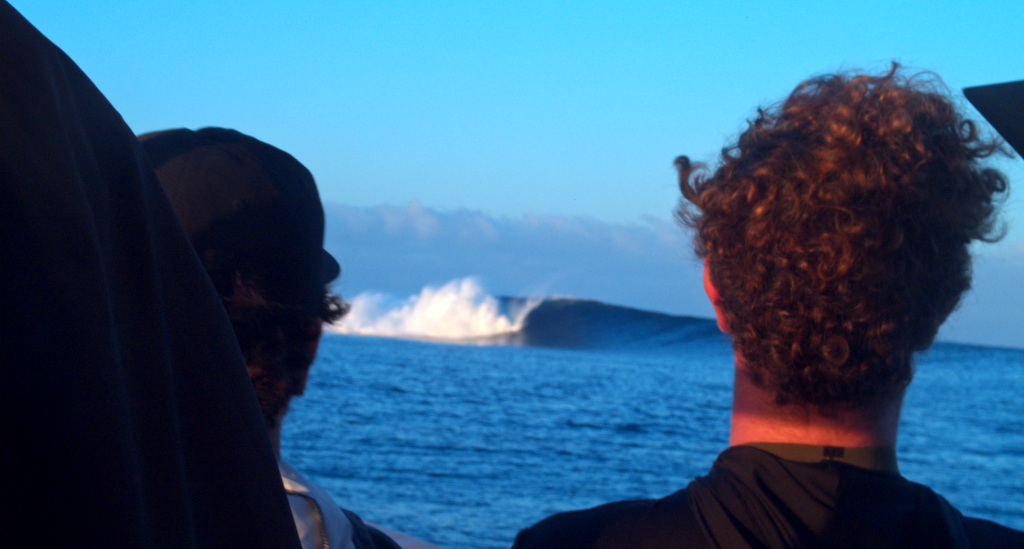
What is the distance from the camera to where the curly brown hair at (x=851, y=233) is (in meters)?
1.08

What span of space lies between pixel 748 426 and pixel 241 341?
82 cm

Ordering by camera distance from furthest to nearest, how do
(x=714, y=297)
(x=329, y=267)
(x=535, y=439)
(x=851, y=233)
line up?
(x=535, y=439) → (x=329, y=267) → (x=714, y=297) → (x=851, y=233)

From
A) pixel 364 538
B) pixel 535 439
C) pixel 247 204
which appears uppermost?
pixel 247 204

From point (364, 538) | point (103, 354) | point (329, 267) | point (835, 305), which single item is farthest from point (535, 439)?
point (103, 354)

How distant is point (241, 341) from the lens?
116 centimetres

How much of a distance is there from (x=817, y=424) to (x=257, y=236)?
35.8 inches

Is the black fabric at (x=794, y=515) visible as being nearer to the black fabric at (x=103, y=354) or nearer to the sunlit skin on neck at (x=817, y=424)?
the sunlit skin on neck at (x=817, y=424)

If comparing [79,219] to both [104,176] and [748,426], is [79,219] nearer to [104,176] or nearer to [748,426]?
[104,176]

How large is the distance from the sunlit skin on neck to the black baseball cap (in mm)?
745

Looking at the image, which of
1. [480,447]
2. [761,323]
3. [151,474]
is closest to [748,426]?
[761,323]

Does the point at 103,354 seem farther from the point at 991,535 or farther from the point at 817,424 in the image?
the point at 991,535

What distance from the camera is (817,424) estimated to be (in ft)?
3.81

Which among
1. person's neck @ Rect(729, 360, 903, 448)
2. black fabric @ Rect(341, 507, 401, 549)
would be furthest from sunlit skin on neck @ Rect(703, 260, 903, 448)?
black fabric @ Rect(341, 507, 401, 549)

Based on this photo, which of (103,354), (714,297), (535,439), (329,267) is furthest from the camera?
(535,439)
